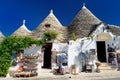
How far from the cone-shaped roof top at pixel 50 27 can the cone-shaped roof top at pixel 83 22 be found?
1015mm

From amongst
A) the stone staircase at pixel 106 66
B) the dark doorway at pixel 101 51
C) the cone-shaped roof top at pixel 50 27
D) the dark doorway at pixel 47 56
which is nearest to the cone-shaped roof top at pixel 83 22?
the cone-shaped roof top at pixel 50 27

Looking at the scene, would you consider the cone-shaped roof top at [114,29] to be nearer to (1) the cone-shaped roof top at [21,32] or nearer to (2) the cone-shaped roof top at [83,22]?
(2) the cone-shaped roof top at [83,22]

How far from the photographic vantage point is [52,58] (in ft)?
53.5

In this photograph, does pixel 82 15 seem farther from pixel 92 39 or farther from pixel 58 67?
pixel 58 67

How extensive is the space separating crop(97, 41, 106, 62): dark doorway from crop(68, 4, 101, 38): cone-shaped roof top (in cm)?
174

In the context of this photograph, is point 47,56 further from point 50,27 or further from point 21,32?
point 21,32

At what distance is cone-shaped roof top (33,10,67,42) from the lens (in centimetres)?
1853

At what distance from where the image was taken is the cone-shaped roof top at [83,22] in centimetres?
1886

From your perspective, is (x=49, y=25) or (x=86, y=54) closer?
(x=86, y=54)

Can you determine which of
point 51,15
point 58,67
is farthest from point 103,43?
point 51,15

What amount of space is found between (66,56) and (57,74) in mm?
2048

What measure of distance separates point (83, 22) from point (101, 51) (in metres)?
3.79

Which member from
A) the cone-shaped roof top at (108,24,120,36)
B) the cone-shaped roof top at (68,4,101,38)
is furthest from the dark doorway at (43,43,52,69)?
the cone-shaped roof top at (108,24,120,36)

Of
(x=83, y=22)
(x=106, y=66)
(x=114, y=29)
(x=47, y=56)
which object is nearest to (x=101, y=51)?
(x=106, y=66)
